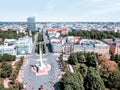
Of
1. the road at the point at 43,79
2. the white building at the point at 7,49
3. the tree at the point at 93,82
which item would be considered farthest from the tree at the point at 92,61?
the white building at the point at 7,49

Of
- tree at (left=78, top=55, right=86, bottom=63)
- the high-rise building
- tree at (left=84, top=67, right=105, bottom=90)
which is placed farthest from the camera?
the high-rise building

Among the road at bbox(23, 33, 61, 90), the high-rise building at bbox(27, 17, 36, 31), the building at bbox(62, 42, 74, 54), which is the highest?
the high-rise building at bbox(27, 17, 36, 31)

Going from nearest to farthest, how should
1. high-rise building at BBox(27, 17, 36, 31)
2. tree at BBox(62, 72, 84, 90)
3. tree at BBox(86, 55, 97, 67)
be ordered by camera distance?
tree at BBox(62, 72, 84, 90) → tree at BBox(86, 55, 97, 67) → high-rise building at BBox(27, 17, 36, 31)

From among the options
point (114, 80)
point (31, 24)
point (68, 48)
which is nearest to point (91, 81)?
point (114, 80)

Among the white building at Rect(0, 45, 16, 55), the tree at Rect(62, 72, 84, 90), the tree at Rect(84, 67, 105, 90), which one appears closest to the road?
the tree at Rect(62, 72, 84, 90)

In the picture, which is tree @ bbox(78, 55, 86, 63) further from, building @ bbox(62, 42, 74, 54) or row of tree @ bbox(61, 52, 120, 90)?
building @ bbox(62, 42, 74, 54)

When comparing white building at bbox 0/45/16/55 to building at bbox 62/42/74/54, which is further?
building at bbox 62/42/74/54

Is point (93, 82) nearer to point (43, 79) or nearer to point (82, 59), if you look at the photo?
point (43, 79)

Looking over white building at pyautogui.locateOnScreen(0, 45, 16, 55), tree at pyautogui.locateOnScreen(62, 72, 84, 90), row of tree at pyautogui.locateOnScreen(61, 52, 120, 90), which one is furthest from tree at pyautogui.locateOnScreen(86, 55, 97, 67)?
white building at pyautogui.locateOnScreen(0, 45, 16, 55)

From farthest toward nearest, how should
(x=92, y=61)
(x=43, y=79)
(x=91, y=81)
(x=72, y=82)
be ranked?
(x=92, y=61) → (x=43, y=79) → (x=72, y=82) → (x=91, y=81)

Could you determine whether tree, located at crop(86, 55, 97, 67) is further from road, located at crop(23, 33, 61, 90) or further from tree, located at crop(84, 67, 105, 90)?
tree, located at crop(84, 67, 105, 90)

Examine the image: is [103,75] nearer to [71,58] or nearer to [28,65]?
[71,58]

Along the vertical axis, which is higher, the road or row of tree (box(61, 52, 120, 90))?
row of tree (box(61, 52, 120, 90))
